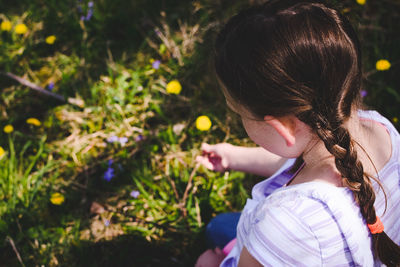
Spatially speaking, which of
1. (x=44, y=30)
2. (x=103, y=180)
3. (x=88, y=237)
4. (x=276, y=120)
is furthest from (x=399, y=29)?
(x=44, y=30)

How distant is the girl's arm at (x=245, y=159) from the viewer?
139 centimetres

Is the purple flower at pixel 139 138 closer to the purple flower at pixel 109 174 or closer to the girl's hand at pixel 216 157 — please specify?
the purple flower at pixel 109 174

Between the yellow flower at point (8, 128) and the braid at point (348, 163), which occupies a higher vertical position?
the yellow flower at point (8, 128)

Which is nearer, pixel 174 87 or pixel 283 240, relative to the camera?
pixel 283 240

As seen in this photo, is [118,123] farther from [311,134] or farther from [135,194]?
[311,134]

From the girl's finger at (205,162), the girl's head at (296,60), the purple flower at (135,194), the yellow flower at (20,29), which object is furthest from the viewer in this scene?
the yellow flower at (20,29)

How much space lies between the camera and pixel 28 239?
5.04 ft

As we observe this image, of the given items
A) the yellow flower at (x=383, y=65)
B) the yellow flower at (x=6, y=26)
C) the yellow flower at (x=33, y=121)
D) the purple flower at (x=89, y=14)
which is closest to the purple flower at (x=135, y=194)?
the yellow flower at (x=33, y=121)

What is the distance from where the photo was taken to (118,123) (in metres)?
1.91

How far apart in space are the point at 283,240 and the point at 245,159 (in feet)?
1.98

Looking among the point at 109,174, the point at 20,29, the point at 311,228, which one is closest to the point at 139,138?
the point at 109,174

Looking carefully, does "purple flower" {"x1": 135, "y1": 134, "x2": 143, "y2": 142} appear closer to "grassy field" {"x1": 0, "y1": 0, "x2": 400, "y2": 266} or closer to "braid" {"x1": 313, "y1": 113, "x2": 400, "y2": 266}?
"grassy field" {"x1": 0, "y1": 0, "x2": 400, "y2": 266}

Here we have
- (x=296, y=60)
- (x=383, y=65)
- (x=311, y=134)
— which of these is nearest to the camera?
(x=296, y=60)

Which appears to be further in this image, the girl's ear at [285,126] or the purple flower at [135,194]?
the purple flower at [135,194]
